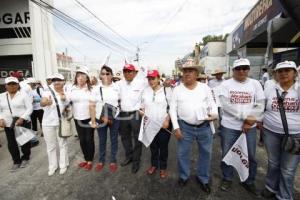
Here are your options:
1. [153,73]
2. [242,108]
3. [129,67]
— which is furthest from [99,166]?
[242,108]

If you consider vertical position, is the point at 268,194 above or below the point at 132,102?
below

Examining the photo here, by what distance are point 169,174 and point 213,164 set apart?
93 cm

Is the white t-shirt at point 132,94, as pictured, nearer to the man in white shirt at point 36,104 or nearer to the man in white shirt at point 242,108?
the man in white shirt at point 242,108

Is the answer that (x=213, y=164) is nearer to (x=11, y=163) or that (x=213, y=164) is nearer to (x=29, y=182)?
(x=29, y=182)

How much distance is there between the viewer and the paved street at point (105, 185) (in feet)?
10.6

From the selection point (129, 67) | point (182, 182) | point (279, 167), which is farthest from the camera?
point (129, 67)

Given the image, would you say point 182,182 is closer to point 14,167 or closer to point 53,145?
point 53,145

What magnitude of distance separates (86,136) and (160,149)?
4.59 feet

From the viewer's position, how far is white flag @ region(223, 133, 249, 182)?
3.07 meters

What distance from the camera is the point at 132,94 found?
3.83 metres

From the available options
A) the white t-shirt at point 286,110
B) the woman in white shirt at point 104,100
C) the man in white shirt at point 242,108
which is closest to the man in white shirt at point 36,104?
the woman in white shirt at point 104,100

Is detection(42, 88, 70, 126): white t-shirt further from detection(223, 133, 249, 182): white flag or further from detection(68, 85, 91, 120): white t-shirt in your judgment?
detection(223, 133, 249, 182): white flag

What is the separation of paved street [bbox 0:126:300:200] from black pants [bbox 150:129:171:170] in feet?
0.75

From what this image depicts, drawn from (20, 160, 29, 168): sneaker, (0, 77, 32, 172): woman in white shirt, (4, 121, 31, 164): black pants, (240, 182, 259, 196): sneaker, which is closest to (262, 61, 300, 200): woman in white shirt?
(240, 182, 259, 196): sneaker
